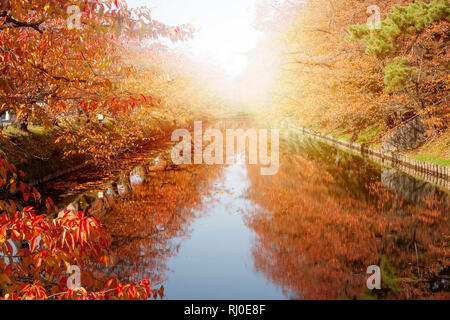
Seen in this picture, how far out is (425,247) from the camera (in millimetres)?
8703

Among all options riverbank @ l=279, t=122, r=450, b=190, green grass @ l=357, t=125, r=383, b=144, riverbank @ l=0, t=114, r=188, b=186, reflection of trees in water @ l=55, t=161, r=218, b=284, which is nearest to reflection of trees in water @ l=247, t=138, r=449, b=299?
reflection of trees in water @ l=55, t=161, r=218, b=284

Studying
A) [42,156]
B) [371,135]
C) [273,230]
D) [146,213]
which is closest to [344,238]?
[273,230]

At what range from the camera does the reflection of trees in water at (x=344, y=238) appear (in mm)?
7188

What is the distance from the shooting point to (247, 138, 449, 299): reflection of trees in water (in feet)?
23.6

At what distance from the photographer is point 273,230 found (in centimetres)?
1063

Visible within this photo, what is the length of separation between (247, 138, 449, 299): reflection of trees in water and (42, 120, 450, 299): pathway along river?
25 millimetres

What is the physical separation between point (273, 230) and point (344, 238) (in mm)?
1883

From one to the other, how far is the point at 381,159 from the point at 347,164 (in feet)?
8.30

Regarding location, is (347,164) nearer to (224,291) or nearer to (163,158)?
(163,158)

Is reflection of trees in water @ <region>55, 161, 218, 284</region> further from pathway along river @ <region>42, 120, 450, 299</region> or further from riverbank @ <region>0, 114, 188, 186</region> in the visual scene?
riverbank @ <region>0, 114, 188, 186</region>

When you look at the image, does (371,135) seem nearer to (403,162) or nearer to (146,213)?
(403,162)

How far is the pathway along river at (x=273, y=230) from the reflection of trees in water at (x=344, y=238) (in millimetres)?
25
